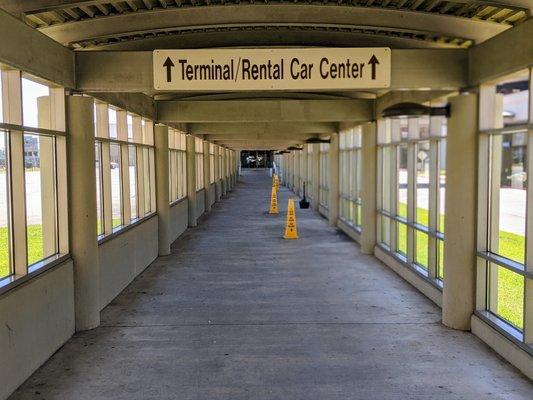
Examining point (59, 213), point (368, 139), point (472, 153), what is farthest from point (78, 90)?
point (368, 139)

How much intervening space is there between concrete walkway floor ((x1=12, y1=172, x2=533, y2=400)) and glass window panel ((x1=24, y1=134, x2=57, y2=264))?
4.02 feet

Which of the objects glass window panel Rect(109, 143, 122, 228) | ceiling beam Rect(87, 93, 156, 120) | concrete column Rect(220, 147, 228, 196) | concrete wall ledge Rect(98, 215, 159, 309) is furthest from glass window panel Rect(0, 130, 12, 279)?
concrete column Rect(220, 147, 228, 196)

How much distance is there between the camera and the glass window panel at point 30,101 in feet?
20.2

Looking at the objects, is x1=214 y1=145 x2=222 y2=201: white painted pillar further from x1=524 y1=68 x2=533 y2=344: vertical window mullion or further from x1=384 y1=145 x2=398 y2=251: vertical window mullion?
x1=524 y1=68 x2=533 y2=344: vertical window mullion

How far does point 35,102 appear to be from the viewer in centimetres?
663

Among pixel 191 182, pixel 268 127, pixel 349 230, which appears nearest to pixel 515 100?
pixel 349 230

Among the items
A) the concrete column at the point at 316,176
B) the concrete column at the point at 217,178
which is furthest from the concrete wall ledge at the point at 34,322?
the concrete column at the point at 217,178

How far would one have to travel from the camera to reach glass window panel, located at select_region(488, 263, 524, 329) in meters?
7.07

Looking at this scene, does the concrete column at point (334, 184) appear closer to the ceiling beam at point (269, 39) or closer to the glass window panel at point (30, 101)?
the ceiling beam at point (269, 39)

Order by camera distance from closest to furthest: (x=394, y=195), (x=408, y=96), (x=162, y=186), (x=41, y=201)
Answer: (x=41, y=201) → (x=408, y=96) → (x=394, y=195) → (x=162, y=186)

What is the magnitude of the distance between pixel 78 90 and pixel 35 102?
2.40 feet

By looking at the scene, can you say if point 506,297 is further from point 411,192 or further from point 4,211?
point 4,211

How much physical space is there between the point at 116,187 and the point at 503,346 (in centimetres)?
695

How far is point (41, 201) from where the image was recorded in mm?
7062
